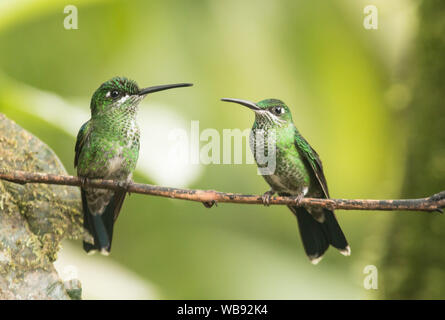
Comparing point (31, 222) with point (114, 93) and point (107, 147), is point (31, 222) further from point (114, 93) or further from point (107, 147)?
point (114, 93)

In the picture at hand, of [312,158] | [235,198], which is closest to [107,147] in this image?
[235,198]

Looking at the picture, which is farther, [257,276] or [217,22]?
[217,22]

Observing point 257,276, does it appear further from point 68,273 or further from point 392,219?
point 68,273

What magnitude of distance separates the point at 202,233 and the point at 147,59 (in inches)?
49.4

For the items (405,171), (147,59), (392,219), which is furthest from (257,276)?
(147,59)

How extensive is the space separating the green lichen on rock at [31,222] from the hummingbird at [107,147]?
74 mm

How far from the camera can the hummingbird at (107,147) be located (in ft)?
5.26

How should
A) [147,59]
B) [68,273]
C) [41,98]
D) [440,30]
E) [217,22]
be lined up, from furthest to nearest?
[217,22] < [147,59] < [440,30] < [41,98] < [68,273]

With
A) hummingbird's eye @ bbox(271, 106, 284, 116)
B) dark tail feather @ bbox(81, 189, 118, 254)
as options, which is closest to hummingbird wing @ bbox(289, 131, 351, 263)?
hummingbird's eye @ bbox(271, 106, 284, 116)

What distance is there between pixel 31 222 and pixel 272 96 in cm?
191

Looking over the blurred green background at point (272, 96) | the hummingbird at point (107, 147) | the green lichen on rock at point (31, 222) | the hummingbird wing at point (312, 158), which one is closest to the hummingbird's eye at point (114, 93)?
the hummingbird at point (107, 147)
